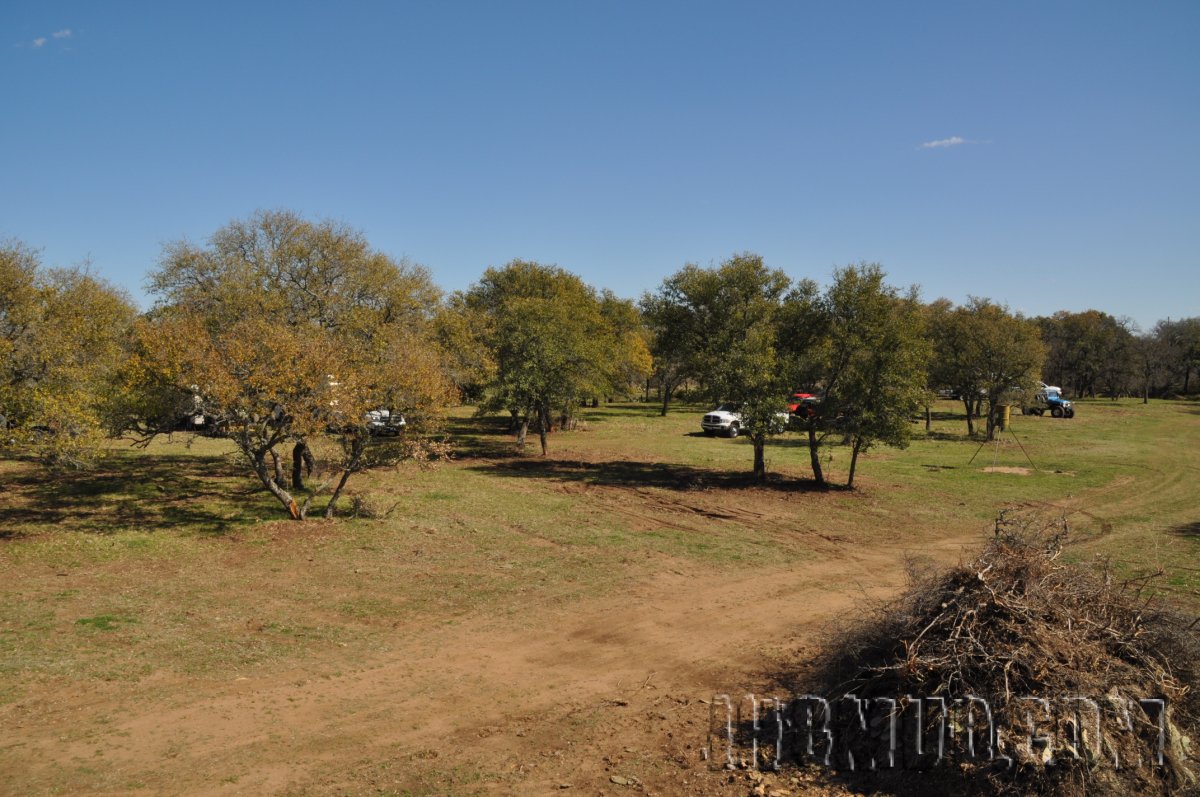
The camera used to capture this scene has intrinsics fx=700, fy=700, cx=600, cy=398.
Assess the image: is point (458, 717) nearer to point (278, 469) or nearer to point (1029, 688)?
point (1029, 688)

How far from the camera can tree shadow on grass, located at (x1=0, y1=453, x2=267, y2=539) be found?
1769 centimetres

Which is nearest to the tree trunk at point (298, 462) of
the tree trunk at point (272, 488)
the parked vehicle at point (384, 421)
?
the tree trunk at point (272, 488)

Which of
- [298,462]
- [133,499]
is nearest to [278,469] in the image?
[298,462]

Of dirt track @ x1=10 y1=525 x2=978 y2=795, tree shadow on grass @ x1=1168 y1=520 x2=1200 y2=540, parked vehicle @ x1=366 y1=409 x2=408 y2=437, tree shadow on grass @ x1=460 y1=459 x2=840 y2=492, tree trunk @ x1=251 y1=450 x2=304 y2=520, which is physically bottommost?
dirt track @ x1=10 y1=525 x2=978 y2=795

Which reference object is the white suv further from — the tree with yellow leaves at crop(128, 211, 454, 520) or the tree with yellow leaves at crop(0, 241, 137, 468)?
the tree with yellow leaves at crop(0, 241, 137, 468)

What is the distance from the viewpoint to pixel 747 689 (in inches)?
390

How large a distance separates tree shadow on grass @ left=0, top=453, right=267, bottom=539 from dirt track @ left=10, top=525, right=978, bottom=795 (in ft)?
30.6

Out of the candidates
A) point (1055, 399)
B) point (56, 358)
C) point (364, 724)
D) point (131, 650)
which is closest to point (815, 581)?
point (364, 724)

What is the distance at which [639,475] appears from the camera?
89.4 ft

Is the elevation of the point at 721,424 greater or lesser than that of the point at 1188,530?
greater

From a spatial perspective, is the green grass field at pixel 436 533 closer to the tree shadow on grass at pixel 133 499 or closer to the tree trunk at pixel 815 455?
the tree shadow on grass at pixel 133 499

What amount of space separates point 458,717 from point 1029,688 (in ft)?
21.9

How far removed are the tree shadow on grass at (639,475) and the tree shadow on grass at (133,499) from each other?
9.37 meters

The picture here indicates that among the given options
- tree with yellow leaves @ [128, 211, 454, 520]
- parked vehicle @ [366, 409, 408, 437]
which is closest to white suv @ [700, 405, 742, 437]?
tree with yellow leaves @ [128, 211, 454, 520]
